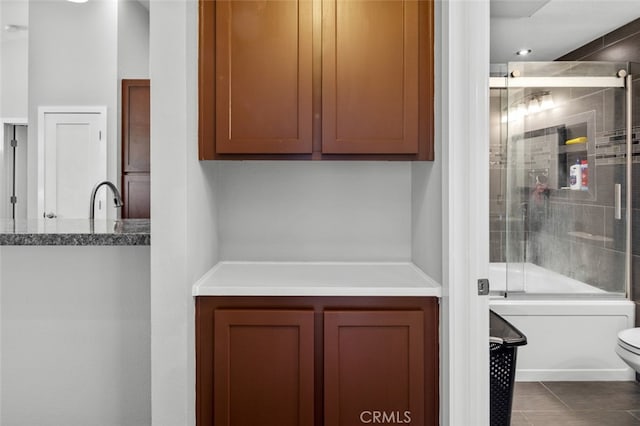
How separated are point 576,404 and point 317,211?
2.03 m

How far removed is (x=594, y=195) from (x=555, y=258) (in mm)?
528

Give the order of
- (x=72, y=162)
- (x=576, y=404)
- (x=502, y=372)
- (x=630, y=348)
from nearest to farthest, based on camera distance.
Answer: (x=502, y=372) → (x=630, y=348) → (x=576, y=404) → (x=72, y=162)

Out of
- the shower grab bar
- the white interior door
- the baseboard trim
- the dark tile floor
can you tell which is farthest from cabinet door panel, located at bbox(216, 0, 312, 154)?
the shower grab bar

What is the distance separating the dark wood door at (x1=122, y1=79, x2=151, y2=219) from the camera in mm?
2913

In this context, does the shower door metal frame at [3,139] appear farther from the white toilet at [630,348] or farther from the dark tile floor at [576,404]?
the white toilet at [630,348]

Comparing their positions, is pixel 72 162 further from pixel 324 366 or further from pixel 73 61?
pixel 324 366

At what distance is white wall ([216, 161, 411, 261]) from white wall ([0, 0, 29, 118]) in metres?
2.45

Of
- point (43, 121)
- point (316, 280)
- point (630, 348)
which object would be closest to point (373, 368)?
point (316, 280)

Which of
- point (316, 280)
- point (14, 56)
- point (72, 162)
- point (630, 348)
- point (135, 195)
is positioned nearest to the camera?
point (316, 280)

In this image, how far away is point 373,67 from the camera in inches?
61.8

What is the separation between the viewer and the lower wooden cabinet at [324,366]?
148cm

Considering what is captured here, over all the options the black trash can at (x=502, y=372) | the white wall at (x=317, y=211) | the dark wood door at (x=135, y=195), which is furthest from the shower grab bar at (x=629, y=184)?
the dark wood door at (x=135, y=195)

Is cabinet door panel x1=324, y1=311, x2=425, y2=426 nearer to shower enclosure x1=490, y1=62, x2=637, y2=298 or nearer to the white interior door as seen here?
shower enclosure x1=490, y1=62, x2=637, y2=298

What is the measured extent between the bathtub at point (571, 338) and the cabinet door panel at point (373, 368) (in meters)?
1.81
